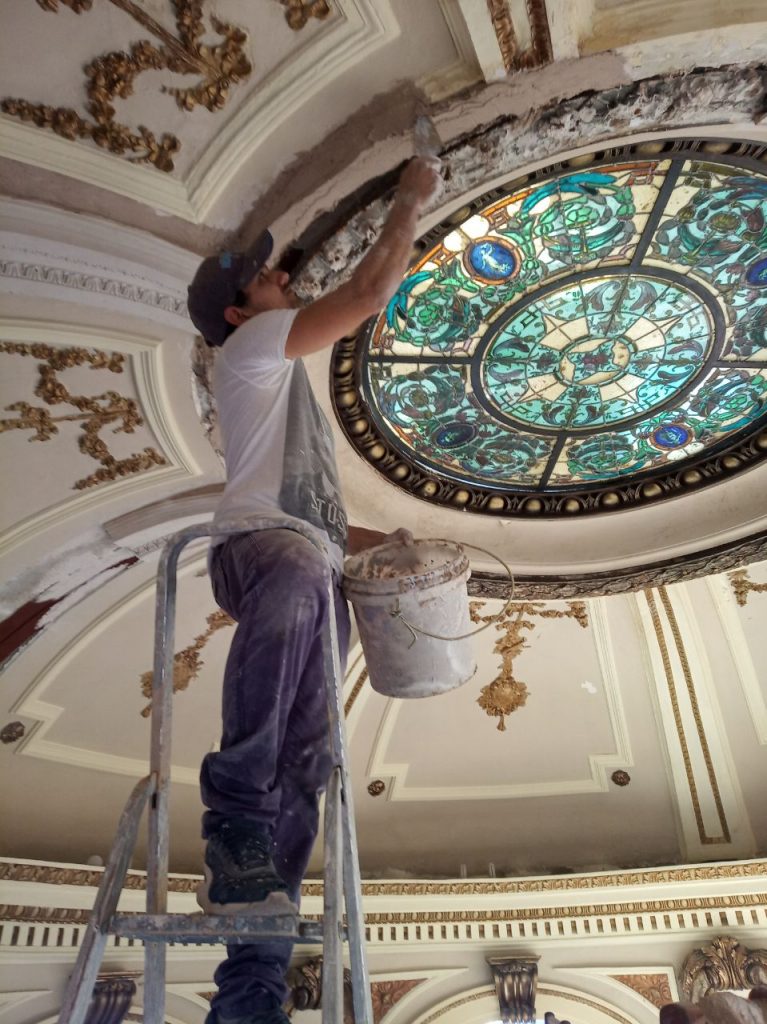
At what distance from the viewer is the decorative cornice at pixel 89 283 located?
104 inches

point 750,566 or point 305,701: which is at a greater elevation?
point 750,566

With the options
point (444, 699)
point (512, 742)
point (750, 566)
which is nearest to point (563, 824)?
point (512, 742)

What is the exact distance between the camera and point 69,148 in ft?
7.68

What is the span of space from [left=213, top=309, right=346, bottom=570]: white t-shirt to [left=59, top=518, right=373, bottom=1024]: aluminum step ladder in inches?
11.9

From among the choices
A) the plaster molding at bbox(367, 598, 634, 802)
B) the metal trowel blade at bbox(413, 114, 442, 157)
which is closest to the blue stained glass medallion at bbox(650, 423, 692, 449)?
the plaster molding at bbox(367, 598, 634, 802)

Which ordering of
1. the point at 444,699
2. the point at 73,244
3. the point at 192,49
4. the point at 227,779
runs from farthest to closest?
the point at 444,699, the point at 73,244, the point at 192,49, the point at 227,779

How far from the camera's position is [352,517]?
4230 millimetres

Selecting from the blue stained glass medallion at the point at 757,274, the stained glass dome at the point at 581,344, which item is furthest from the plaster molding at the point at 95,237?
the blue stained glass medallion at the point at 757,274

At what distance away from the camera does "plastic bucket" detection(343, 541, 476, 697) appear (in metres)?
1.86

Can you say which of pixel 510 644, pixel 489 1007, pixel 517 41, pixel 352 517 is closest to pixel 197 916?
pixel 517 41

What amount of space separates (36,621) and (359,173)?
2.88 meters

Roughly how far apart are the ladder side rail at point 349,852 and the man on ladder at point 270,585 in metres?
0.07

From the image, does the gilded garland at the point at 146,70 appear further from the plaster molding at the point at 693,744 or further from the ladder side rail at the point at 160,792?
the plaster molding at the point at 693,744

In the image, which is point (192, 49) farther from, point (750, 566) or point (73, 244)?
point (750, 566)
